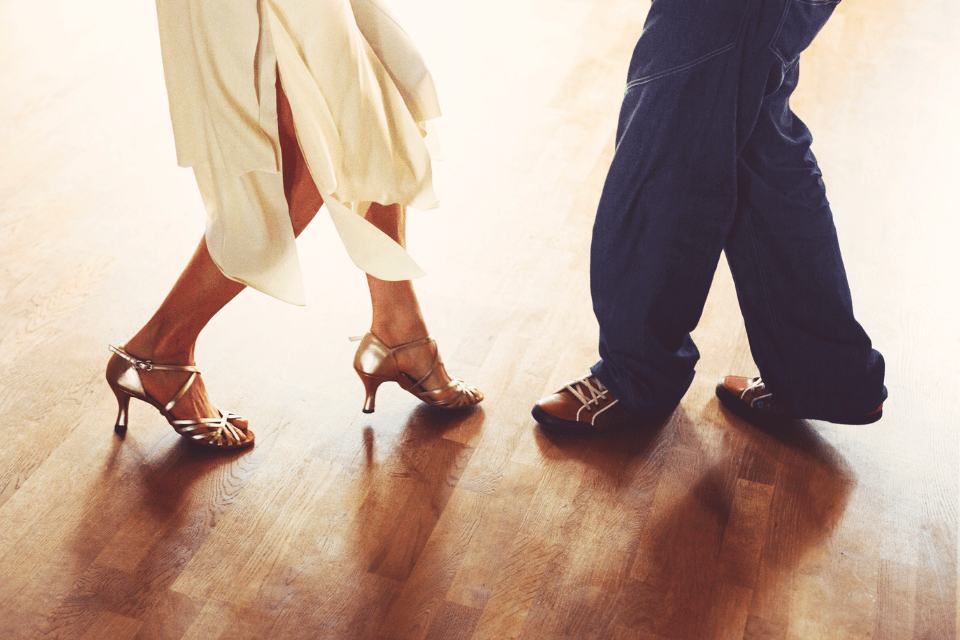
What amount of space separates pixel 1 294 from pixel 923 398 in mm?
1830

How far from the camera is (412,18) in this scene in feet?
10.2

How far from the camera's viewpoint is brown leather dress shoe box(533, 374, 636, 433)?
1.63 m

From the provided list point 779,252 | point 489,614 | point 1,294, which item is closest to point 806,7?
point 779,252

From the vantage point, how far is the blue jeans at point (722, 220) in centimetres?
130

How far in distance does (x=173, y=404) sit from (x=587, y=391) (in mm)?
712

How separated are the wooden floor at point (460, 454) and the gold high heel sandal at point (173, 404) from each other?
35 mm

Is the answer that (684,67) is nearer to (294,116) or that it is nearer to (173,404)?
(294,116)

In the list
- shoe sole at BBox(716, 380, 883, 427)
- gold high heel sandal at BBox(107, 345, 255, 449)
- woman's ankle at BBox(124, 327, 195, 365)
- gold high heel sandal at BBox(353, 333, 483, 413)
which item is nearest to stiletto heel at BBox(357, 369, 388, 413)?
gold high heel sandal at BBox(353, 333, 483, 413)

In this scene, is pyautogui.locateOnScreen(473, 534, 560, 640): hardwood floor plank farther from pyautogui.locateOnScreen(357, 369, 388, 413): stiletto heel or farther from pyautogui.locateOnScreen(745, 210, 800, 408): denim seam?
pyautogui.locateOnScreen(745, 210, 800, 408): denim seam

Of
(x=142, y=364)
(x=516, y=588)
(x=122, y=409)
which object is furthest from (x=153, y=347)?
(x=516, y=588)

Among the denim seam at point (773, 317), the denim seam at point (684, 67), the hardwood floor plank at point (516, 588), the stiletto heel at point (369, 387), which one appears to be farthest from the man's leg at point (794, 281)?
the stiletto heel at point (369, 387)

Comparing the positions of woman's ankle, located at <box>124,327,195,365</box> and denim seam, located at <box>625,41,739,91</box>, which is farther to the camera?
woman's ankle, located at <box>124,327,195,365</box>

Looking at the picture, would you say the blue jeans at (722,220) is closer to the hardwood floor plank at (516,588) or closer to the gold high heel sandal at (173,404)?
the hardwood floor plank at (516,588)

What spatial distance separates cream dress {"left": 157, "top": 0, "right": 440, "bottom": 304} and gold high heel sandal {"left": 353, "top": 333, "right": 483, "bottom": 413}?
22cm
